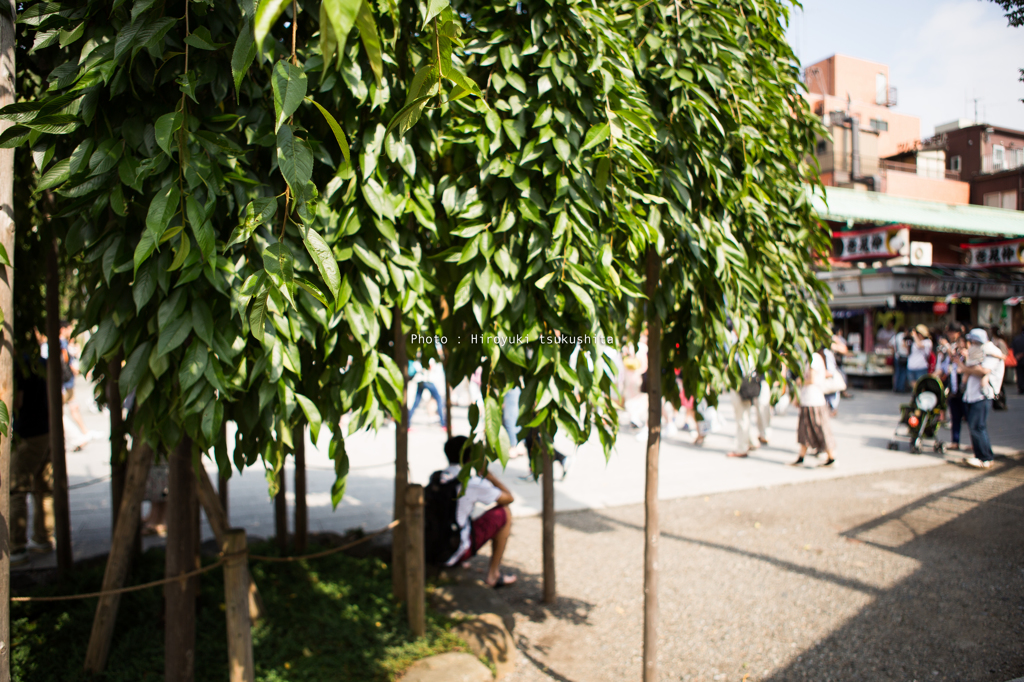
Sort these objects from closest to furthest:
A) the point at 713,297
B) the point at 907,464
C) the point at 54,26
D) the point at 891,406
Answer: the point at 54,26 → the point at 713,297 → the point at 907,464 → the point at 891,406

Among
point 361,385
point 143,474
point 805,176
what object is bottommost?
point 143,474

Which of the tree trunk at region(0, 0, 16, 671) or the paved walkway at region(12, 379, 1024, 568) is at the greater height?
the tree trunk at region(0, 0, 16, 671)

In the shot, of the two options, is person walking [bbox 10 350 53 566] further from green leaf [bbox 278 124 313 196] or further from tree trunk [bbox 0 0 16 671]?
green leaf [bbox 278 124 313 196]

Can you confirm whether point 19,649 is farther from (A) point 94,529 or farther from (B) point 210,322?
(A) point 94,529

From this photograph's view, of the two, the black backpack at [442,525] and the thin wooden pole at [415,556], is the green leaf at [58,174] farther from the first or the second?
the black backpack at [442,525]

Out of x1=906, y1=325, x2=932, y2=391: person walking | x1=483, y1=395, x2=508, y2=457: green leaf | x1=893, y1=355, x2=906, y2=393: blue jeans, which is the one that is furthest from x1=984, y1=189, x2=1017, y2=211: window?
x1=483, y1=395, x2=508, y2=457: green leaf

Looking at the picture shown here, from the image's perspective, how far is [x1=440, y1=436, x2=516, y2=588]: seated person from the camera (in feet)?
15.1

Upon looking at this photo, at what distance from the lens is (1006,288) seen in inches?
795

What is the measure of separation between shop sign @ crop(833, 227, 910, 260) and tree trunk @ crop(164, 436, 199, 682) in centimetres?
1923

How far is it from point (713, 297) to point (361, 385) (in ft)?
5.34

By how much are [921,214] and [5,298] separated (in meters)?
22.5

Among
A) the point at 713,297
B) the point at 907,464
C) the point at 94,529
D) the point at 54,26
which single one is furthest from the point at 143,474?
the point at 907,464

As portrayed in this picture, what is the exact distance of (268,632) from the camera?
366 centimetres

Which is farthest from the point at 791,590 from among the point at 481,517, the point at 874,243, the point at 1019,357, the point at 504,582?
the point at 874,243
